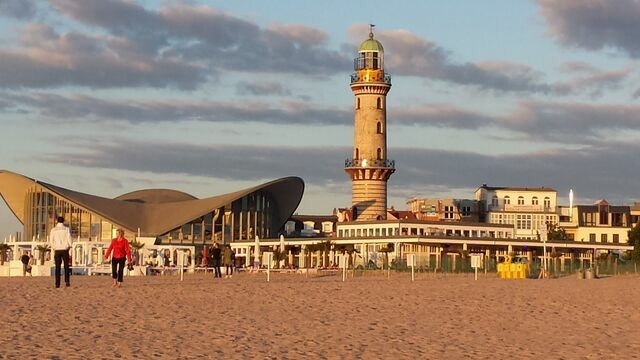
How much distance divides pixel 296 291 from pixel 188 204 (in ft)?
234

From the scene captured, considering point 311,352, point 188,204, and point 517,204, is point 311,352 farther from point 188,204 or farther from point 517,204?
point 517,204

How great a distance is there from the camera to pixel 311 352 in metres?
14.6

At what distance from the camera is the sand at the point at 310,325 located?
14656 millimetres

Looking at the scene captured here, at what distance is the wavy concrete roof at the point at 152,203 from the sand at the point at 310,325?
229 feet

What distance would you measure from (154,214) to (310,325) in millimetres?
83422

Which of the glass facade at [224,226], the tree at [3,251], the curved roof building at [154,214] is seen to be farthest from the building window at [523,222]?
the tree at [3,251]

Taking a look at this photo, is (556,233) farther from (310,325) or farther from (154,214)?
(310,325)

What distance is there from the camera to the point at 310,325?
60.7 feet

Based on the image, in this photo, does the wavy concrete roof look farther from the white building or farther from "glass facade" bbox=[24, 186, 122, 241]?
the white building

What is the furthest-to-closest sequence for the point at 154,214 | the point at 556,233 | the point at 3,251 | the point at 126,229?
the point at 556,233 < the point at 154,214 < the point at 126,229 < the point at 3,251

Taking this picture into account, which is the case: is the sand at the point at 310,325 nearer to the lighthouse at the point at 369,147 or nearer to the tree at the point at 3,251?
the tree at the point at 3,251

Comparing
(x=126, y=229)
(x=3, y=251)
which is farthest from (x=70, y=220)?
(x=3, y=251)

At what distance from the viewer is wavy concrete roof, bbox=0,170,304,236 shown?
97000 mm

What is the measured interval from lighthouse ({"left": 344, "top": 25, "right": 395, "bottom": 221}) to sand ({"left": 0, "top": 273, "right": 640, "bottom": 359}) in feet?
211
